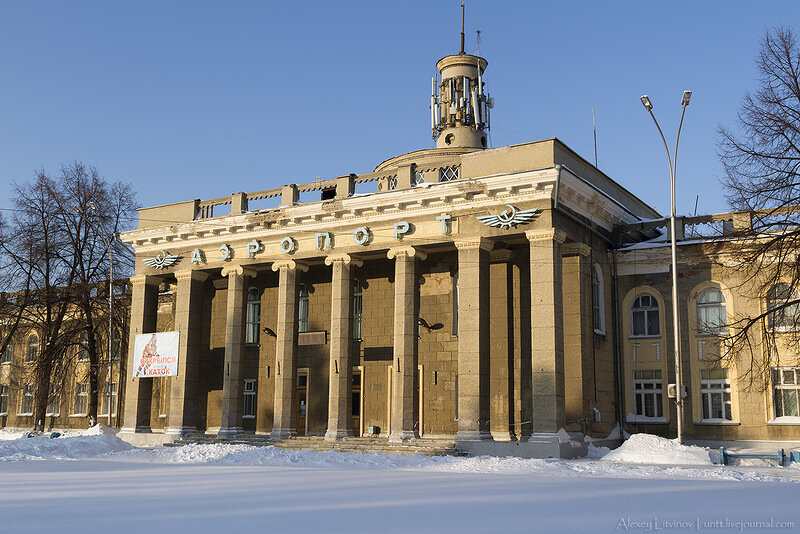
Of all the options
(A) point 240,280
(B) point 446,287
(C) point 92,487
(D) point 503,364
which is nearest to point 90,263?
(A) point 240,280

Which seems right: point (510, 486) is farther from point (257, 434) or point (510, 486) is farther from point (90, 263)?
point (90, 263)

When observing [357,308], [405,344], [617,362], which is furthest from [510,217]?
[357,308]

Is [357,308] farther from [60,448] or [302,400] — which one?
[60,448]

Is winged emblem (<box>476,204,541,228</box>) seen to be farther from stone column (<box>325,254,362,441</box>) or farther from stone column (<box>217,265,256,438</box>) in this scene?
stone column (<box>217,265,256,438</box>)

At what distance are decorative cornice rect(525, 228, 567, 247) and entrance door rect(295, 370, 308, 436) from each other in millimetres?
12581

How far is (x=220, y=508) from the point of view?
38.6ft

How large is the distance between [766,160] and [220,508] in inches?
686

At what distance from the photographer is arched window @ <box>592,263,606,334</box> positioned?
97.7ft

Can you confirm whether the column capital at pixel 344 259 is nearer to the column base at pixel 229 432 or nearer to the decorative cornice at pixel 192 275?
the decorative cornice at pixel 192 275

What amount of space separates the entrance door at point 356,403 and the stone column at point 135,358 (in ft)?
32.3

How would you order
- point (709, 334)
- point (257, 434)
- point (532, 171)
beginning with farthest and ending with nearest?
1. point (257, 434)
2. point (709, 334)
3. point (532, 171)

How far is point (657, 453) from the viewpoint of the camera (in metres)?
23.9

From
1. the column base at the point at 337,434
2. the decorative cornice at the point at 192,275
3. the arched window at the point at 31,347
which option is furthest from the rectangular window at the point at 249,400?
the arched window at the point at 31,347

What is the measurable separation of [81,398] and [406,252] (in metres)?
26.2
